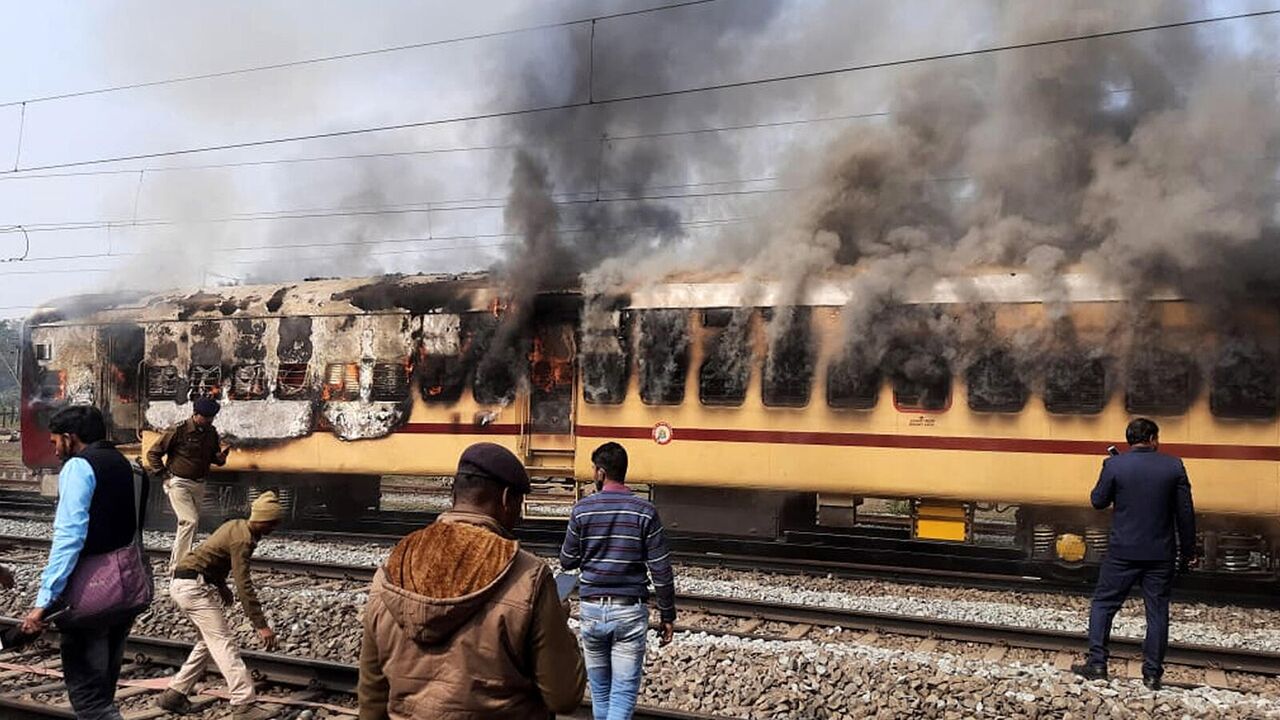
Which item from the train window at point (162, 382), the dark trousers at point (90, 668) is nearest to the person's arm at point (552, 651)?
the dark trousers at point (90, 668)

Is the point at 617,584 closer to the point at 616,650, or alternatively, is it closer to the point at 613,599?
the point at 613,599

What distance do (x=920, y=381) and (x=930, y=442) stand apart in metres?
0.66

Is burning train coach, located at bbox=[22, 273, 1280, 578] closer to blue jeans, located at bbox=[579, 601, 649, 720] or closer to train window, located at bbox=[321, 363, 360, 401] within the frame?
train window, located at bbox=[321, 363, 360, 401]

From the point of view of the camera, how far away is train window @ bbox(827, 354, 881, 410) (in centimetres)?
1113

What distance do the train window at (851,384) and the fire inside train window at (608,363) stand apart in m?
2.42

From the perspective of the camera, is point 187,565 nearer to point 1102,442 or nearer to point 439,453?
point 439,453

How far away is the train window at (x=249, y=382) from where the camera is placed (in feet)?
47.5

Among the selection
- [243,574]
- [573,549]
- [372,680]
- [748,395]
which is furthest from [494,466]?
[748,395]

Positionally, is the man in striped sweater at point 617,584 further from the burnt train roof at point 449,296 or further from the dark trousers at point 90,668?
the burnt train roof at point 449,296

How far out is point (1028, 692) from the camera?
21.7ft

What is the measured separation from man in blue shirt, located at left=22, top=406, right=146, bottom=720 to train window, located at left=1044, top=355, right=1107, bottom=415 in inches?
344

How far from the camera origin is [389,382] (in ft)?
44.6

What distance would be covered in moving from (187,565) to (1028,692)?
5.31m

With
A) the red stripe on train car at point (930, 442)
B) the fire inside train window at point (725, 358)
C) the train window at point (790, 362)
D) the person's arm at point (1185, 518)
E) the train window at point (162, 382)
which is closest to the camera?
the person's arm at point (1185, 518)
